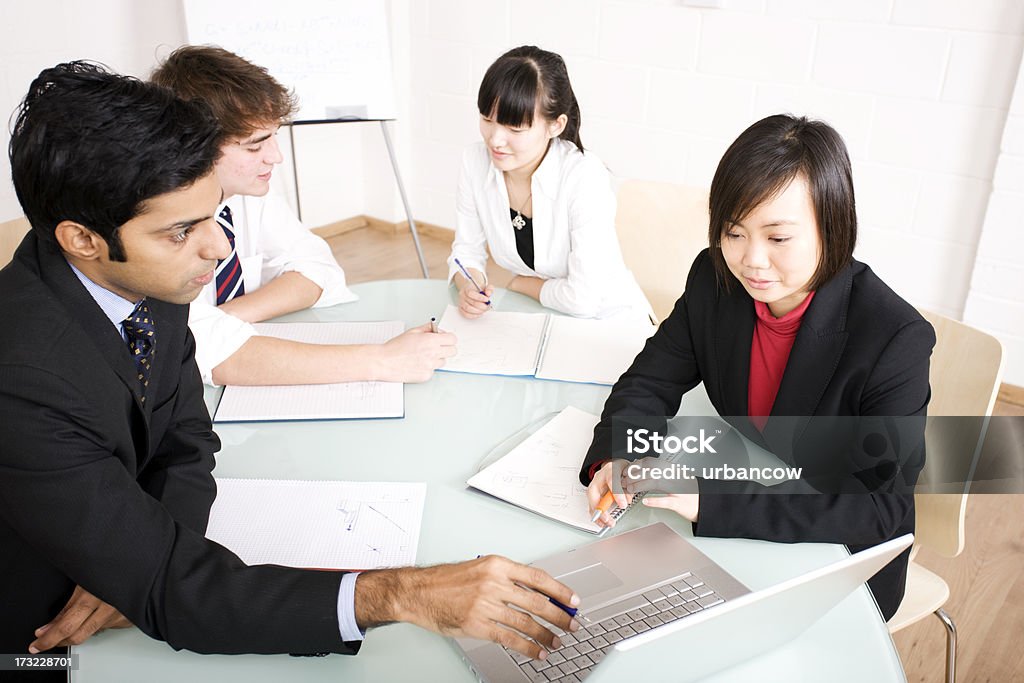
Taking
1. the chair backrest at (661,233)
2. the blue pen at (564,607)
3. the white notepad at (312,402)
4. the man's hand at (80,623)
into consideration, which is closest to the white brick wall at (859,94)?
the chair backrest at (661,233)

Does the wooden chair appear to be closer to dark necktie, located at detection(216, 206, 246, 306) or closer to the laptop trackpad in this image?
the laptop trackpad

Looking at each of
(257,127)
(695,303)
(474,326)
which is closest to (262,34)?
(257,127)

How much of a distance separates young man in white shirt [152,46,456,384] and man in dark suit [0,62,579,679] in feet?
1.41

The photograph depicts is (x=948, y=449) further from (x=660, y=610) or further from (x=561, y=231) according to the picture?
(x=561, y=231)

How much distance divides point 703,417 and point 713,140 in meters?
2.10

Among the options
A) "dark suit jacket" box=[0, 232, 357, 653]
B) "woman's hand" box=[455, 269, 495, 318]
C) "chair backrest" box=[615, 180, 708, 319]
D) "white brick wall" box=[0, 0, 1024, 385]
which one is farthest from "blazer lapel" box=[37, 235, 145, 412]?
"white brick wall" box=[0, 0, 1024, 385]

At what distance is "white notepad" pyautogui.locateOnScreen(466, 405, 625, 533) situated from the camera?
46.1 inches

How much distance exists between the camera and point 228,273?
1851mm

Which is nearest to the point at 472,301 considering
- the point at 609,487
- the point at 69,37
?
the point at 609,487

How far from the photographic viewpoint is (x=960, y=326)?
4.73ft

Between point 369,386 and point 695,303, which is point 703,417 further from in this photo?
point 369,386

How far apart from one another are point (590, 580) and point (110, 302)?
2.26ft

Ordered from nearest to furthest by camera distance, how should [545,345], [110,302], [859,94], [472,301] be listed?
[110,302] < [545,345] < [472,301] < [859,94]

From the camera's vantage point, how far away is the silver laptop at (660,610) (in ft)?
2.39
